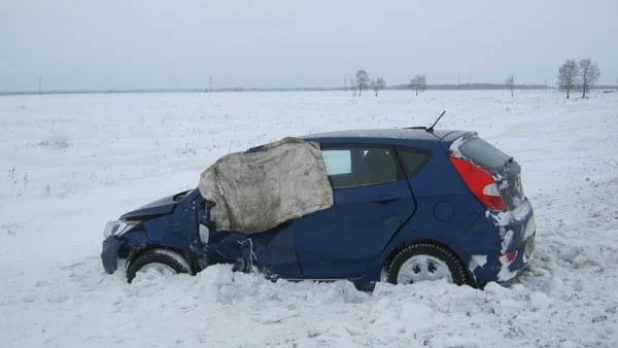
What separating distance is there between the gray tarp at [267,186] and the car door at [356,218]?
14 cm

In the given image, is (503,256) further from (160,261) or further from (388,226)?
(160,261)

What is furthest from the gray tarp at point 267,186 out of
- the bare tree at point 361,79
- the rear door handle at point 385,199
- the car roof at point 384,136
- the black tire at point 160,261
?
the bare tree at point 361,79

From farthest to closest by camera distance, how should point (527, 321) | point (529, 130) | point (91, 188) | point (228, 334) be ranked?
point (529, 130) → point (91, 188) → point (228, 334) → point (527, 321)

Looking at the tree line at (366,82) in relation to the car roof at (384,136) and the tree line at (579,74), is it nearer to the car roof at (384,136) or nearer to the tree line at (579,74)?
the tree line at (579,74)

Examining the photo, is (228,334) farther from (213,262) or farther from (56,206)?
(56,206)

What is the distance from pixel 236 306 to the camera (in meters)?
4.75

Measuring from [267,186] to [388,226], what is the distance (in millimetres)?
1317

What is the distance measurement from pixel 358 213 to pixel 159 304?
196 cm

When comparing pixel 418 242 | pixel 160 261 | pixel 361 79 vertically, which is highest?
pixel 361 79

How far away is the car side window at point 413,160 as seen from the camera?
4.86m

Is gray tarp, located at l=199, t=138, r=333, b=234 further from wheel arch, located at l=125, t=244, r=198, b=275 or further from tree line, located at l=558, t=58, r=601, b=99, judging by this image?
tree line, located at l=558, t=58, r=601, b=99

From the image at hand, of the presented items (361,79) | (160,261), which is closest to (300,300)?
(160,261)

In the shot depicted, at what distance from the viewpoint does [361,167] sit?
16.5ft

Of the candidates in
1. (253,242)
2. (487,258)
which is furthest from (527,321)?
(253,242)
